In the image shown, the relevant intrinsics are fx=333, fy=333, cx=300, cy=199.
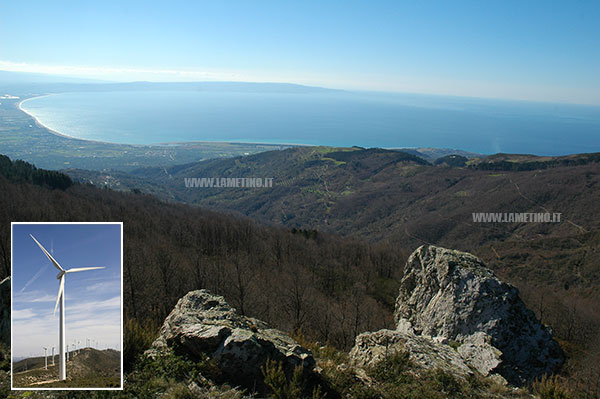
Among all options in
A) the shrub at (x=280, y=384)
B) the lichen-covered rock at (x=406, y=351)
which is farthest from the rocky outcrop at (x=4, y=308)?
the lichen-covered rock at (x=406, y=351)

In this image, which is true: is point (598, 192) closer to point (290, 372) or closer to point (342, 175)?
point (342, 175)

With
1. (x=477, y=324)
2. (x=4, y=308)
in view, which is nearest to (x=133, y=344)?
(x=4, y=308)

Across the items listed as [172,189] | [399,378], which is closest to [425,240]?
[399,378]

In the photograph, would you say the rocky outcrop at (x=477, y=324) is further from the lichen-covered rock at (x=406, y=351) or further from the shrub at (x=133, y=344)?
the shrub at (x=133, y=344)

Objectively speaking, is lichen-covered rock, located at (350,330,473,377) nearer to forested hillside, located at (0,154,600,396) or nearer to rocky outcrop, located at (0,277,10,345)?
forested hillside, located at (0,154,600,396)

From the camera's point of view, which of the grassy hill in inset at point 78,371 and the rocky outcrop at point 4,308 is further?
the rocky outcrop at point 4,308

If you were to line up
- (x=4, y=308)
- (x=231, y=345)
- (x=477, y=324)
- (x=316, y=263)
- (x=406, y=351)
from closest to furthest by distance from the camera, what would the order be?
(x=231, y=345), (x=406, y=351), (x=4, y=308), (x=477, y=324), (x=316, y=263)

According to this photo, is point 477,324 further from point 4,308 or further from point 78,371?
point 4,308
